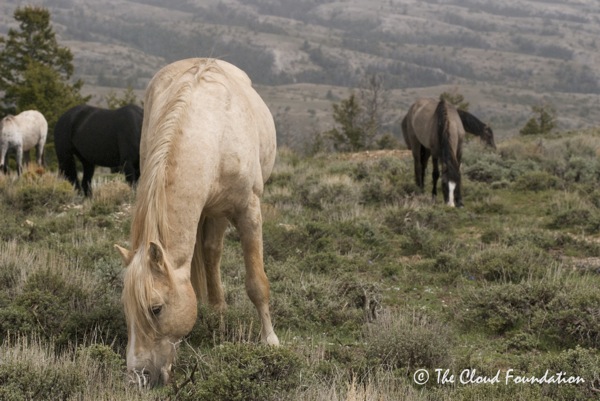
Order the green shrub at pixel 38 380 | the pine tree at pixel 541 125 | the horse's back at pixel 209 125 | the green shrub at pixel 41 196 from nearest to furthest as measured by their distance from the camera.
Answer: the green shrub at pixel 38 380 < the horse's back at pixel 209 125 < the green shrub at pixel 41 196 < the pine tree at pixel 541 125

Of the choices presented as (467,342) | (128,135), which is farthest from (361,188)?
(467,342)

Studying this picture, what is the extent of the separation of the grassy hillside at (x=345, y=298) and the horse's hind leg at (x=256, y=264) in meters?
0.16

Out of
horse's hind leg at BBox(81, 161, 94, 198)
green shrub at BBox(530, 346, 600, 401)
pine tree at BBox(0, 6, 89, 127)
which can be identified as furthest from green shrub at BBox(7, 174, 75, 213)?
pine tree at BBox(0, 6, 89, 127)

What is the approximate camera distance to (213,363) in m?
3.92

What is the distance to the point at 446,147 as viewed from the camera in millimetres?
11703

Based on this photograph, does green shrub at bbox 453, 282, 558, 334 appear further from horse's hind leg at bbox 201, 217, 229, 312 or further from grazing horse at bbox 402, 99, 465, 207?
grazing horse at bbox 402, 99, 465, 207

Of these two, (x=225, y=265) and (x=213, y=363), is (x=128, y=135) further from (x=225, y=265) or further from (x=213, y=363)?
(x=213, y=363)

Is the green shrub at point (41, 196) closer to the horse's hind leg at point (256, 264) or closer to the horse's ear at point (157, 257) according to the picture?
the horse's hind leg at point (256, 264)

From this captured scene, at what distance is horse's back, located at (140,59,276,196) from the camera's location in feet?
13.6

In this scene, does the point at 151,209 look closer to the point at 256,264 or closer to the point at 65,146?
the point at 256,264

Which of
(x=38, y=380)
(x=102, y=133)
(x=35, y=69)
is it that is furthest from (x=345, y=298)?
(x=35, y=69)

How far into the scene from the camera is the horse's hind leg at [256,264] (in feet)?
16.0

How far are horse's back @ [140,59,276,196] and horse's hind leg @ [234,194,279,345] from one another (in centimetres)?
26

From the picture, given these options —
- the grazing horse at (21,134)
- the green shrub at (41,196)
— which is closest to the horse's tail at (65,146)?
the green shrub at (41,196)
